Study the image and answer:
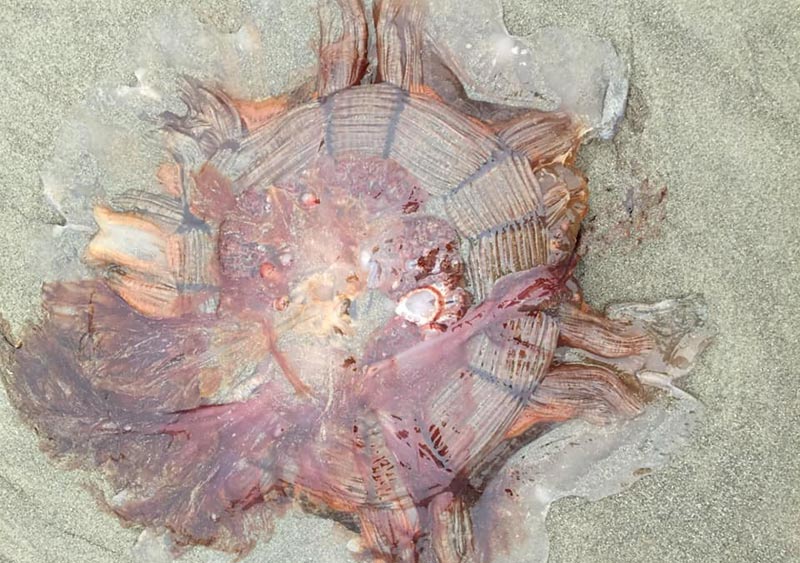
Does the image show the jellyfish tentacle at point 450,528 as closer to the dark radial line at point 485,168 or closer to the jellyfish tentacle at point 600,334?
the jellyfish tentacle at point 600,334

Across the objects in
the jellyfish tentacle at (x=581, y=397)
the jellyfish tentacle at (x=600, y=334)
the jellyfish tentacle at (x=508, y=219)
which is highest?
the jellyfish tentacle at (x=508, y=219)

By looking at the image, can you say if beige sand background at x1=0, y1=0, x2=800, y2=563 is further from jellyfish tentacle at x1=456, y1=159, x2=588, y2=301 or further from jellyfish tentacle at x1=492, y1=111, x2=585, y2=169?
jellyfish tentacle at x1=456, y1=159, x2=588, y2=301

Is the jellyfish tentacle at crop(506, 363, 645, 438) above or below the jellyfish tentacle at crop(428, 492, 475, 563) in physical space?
above

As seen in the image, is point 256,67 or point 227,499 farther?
point 256,67

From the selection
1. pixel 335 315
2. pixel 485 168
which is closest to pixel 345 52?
pixel 485 168

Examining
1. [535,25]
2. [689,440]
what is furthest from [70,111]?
[689,440]

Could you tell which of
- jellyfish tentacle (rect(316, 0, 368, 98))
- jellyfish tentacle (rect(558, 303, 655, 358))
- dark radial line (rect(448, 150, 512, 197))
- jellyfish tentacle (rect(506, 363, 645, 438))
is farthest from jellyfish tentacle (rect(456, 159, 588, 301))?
jellyfish tentacle (rect(316, 0, 368, 98))

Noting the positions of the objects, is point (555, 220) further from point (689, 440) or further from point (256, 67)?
point (256, 67)

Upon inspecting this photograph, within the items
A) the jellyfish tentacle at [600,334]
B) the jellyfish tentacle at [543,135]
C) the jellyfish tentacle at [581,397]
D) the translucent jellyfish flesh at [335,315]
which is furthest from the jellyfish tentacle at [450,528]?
the jellyfish tentacle at [543,135]
